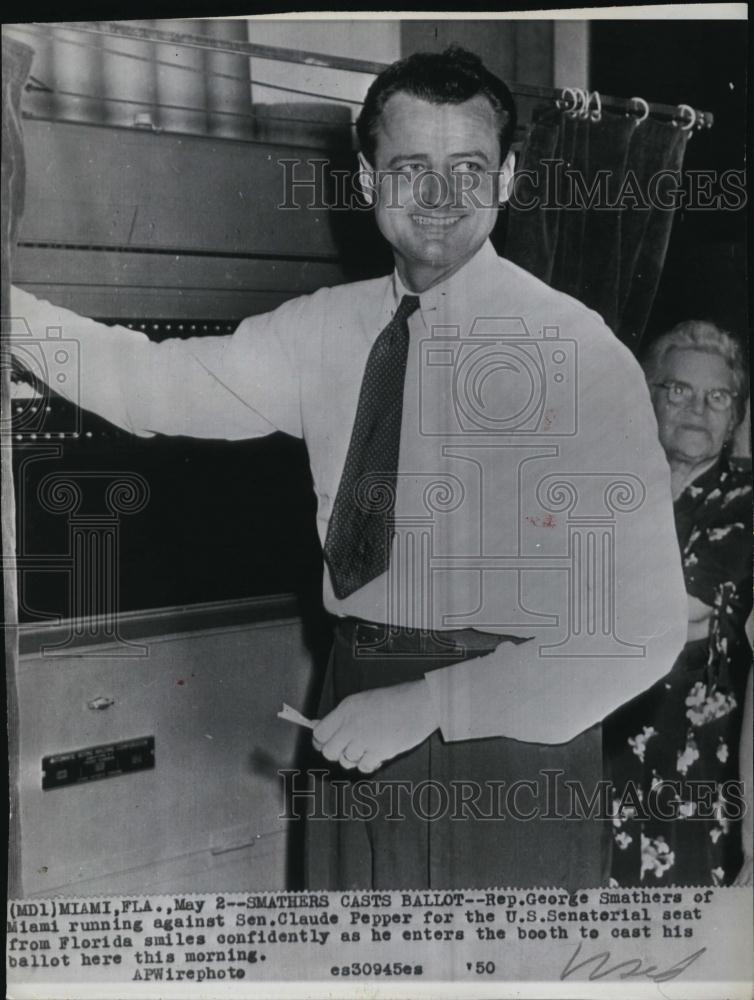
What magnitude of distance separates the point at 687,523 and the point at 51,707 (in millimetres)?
1051

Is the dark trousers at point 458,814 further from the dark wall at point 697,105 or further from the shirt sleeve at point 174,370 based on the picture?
the dark wall at point 697,105

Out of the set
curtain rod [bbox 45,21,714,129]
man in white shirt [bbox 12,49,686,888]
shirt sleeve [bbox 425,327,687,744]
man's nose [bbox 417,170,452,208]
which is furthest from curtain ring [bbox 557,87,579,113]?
shirt sleeve [bbox 425,327,687,744]

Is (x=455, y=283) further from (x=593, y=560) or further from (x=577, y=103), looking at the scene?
(x=593, y=560)

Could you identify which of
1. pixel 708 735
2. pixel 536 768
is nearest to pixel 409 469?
pixel 536 768

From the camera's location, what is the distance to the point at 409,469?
191 cm

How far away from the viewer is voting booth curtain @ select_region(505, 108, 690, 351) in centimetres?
193

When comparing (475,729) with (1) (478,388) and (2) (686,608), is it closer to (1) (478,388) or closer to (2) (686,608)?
(2) (686,608)

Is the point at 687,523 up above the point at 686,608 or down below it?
above

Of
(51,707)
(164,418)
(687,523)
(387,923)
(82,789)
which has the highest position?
(164,418)

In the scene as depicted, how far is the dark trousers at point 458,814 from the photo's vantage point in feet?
6.35

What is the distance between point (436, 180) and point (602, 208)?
0.92 feet

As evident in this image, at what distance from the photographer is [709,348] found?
1957 millimetres
